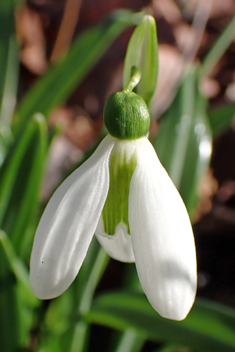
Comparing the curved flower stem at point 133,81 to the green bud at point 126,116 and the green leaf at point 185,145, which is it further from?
the green leaf at point 185,145

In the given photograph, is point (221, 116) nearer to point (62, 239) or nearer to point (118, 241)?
point (118, 241)

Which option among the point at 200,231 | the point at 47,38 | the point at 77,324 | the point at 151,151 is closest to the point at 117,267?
the point at 200,231

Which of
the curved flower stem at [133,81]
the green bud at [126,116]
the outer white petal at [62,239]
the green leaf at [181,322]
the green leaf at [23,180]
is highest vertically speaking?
the curved flower stem at [133,81]

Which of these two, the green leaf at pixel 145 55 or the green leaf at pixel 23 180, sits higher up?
the green leaf at pixel 145 55

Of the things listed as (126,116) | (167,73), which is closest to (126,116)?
(126,116)

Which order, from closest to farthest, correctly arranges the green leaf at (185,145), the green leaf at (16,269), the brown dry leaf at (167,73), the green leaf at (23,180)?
the green leaf at (16,269) < the green leaf at (23,180) < the green leaf at (185,145) < the brown dry leaf at (167,73)

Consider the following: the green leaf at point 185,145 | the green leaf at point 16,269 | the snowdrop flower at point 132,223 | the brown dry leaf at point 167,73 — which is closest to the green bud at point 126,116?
the snowdrop flower at point 132,223
